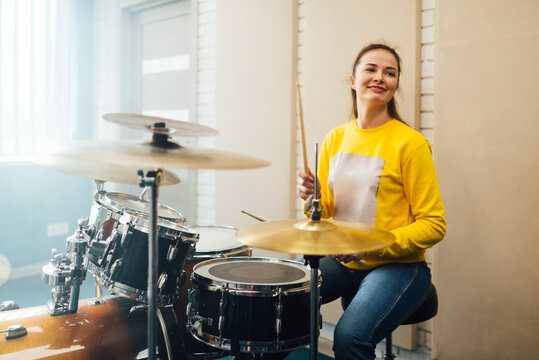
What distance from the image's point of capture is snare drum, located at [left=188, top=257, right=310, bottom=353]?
155cm

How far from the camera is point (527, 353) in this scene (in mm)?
2086

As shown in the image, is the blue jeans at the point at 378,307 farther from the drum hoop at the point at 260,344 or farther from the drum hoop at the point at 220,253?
the drum hoop at the point at 220,253

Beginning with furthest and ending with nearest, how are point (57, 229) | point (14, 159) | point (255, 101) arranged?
1. point (57, 229)
2. point (14, 159)
3. point (255, 101)

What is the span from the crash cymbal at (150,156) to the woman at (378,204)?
12.7 inches

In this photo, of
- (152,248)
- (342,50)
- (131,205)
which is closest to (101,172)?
(131,205)

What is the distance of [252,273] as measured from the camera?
5.54ft

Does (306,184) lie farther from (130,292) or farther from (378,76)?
(130,292)

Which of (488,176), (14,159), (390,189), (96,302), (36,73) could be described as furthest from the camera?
(36,73)

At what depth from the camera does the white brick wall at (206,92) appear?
3643 mm

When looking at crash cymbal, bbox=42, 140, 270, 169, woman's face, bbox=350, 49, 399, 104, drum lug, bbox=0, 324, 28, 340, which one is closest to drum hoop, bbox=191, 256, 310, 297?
crash cymbal, bbox=42, 140, 270, 169

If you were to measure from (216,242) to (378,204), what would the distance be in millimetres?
789

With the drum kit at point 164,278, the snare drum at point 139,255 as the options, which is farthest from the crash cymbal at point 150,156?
the snare drum at point 139,255

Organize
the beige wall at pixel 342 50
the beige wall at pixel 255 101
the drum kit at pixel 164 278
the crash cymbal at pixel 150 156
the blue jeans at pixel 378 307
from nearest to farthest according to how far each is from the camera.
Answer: the crash cymbal at pixel 150 156, the drum kit at pixel 164 278, the blue jeans at pixel 378 307, the beige wall at pixel 342 50, the beige wall at pixel 255 101

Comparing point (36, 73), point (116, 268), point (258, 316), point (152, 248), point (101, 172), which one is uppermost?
point (36, 73)
